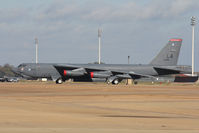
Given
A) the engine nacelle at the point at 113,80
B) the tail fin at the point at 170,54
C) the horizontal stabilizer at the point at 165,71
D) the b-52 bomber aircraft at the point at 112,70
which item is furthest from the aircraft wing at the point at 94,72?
the tail fin at the point at 170,54

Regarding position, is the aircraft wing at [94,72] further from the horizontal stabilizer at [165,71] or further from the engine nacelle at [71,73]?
the horizontal stabilizer at [165,71]

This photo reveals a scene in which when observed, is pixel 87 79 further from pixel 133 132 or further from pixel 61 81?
pixel 133 132

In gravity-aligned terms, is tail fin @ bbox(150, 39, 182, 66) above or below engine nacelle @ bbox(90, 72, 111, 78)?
above

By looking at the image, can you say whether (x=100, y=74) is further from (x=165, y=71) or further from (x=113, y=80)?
(x=165, y=71)

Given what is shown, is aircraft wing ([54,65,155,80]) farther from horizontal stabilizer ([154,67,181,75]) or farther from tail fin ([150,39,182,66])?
tail fin ([150,39,182,66])

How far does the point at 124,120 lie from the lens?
18391mm

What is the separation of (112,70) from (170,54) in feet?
32.3

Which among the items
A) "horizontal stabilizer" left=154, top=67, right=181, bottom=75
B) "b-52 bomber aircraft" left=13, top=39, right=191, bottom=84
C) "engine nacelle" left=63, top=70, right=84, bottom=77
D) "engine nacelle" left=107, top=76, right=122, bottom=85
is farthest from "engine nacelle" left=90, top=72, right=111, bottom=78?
"horizontal stabilizer" left=154, top=67, right=181, bottom=75

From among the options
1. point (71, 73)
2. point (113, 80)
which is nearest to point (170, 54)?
point (113, 80)

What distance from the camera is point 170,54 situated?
8144 centimetres

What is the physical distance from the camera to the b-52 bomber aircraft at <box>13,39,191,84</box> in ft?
261

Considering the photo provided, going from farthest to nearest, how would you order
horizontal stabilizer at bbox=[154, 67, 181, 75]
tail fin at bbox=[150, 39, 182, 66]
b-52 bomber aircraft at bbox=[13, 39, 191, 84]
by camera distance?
1. tail fin at bbox=[150, 39, 182, 66]
2. horizontal stabilizer at bbox=[154, 67, 181, 75]
3. b-52 bomber aircraft at bbox=[13, 39, 191, 84]

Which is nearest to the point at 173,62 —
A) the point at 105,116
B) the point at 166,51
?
the point at 166,51

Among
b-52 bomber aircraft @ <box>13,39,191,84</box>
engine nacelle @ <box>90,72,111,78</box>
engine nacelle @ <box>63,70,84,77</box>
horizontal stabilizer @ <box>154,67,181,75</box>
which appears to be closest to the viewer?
engine nacelle @ <box>63,70,84,77</box>
